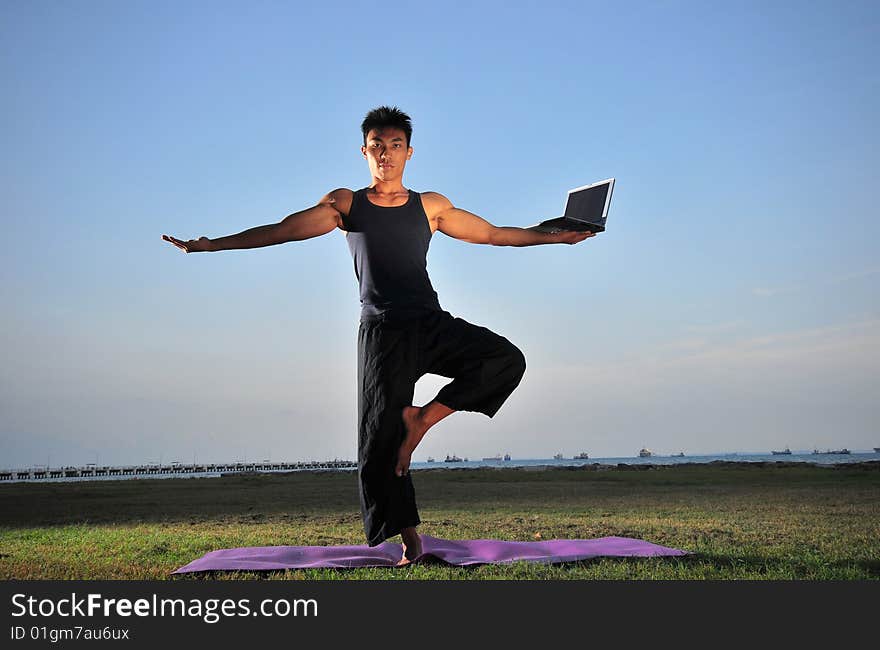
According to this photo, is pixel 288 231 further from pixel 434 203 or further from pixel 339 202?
pixel 434 203

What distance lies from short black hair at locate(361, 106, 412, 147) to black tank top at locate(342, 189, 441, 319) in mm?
523

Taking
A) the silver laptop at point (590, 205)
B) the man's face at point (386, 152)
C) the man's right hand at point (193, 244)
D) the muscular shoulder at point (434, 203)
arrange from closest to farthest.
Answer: the man's right hand at point (193, 244)
the silver laptop at point (590, 205)
the man's face at point (386, 152)
the muscular shoulder at point (434, 203)

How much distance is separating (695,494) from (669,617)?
10.4m

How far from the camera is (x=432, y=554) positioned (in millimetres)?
5113

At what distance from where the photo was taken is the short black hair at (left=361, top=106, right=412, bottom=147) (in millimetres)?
5230

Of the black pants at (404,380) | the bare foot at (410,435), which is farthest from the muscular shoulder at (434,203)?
the bare foot at (410,435)

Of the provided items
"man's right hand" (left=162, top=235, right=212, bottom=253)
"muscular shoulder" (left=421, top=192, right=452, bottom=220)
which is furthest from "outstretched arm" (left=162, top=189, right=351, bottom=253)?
"muscular shoulder" (left=421, top=192, right=452, bottom=220)

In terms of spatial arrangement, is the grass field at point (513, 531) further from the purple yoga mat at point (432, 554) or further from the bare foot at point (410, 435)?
the bare foot at point (410, 435)

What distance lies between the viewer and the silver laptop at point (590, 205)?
4.96 metres

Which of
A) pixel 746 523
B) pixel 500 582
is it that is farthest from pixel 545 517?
pixel 500 582

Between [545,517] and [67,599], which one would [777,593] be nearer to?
[67,599]

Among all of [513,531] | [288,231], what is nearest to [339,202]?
[288,231]

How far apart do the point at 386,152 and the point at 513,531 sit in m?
4.13

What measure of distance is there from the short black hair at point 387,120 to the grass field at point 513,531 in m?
3.06
